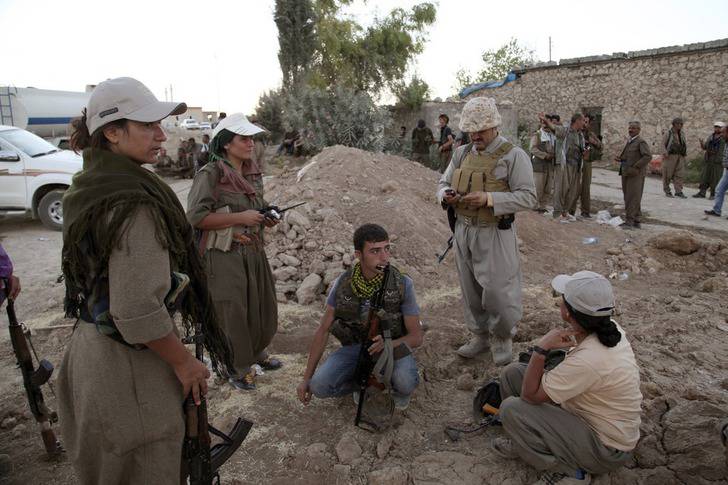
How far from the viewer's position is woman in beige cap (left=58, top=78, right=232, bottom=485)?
154 centimetres

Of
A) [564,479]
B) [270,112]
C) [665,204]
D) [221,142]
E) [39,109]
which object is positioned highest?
[270,112]

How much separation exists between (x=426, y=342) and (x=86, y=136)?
10.5 feet

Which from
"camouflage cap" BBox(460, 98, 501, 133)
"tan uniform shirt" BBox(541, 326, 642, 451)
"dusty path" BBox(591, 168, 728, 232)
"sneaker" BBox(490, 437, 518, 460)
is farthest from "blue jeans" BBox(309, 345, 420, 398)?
"dusty path" BBox(591, 168, 728, 232)

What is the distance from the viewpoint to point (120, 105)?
1.65m

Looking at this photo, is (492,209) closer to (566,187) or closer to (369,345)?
(369,345)

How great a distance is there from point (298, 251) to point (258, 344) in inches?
110

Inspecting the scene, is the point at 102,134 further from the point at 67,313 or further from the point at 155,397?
the point at 155,397

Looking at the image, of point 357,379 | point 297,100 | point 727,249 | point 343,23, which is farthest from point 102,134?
point 343,23

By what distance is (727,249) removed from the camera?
21.6 feet

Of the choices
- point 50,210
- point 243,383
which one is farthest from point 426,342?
point 50,210

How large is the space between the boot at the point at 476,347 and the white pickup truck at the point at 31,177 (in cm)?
803

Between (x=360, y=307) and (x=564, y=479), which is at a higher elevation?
(x=360, y=307)

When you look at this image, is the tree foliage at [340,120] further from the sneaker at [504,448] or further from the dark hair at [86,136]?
the dark hair at [86,136]

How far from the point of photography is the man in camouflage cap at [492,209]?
347 centimetres
